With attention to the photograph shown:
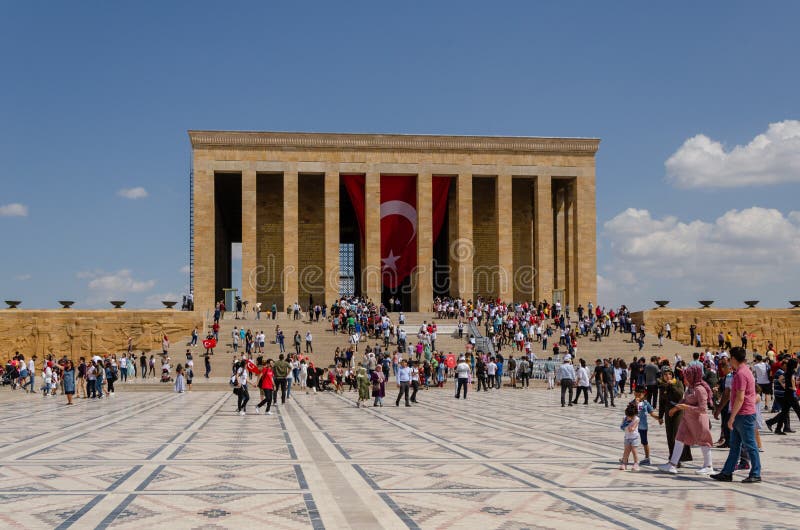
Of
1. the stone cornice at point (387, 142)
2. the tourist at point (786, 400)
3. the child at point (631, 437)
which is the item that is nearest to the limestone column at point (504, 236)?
the stone cornice at point (387, 142)

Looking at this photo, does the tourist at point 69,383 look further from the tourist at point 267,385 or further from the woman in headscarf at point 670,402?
the woman in headscarf at point 670,402

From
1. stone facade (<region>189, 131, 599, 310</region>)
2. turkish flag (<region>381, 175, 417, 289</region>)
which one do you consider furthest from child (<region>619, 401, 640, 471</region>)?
turkish flag (<region>381, 175, 417, 289</region>)

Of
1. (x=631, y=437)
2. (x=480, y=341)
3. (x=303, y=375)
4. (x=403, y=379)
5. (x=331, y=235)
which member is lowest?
(x=303, y=375)

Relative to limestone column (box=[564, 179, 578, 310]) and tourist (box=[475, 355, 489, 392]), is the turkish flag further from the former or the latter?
tourist (box=[475, 355, 489, 392])

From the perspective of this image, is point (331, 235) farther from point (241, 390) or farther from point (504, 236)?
point (241, 390)

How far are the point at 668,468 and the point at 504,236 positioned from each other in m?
39.0

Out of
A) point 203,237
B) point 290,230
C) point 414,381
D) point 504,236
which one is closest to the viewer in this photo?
point 414,381

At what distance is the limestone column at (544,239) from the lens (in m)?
48.2

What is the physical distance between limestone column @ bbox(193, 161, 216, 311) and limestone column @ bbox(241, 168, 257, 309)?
1.73 metres

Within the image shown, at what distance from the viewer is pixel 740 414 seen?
918cm

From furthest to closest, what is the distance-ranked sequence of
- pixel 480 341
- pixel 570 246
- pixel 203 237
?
pixel 570 246 < pixel 203 237 < pixel 480 341

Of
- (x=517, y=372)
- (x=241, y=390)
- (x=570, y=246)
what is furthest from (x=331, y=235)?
(x=241, y=390)

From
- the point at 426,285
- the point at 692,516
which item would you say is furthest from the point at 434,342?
the point at 692,516

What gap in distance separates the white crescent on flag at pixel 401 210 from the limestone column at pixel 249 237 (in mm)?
7288
